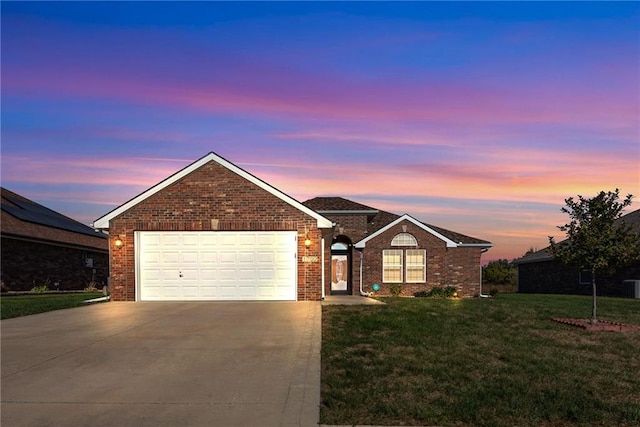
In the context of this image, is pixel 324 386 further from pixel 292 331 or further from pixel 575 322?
pixel 575 322

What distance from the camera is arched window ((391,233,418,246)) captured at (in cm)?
2538

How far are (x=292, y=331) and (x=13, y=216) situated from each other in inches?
862

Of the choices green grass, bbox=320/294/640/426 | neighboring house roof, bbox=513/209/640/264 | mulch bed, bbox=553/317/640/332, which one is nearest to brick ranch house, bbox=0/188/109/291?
green grass, bbox=320/294/640/426

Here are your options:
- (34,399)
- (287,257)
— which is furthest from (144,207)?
(34,399)

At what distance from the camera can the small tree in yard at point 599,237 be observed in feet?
39.8

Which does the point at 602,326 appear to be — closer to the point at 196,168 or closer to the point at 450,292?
the point at 196,168

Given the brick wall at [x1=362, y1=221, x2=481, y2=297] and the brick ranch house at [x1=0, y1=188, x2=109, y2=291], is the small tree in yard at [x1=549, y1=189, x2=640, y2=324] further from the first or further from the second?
the brick ranch house at [x1=0, y1=188, x2=109, y2=291]

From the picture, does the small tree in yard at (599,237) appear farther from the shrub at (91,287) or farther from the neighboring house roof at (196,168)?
the shrub at (91,287)

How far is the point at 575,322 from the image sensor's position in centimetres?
1191

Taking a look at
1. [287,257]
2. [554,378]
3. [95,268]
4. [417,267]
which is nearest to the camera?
[554,378]

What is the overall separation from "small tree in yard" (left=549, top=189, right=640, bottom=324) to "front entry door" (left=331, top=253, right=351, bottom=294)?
15922 millimetres

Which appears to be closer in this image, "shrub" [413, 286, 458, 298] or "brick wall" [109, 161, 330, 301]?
"brick wall" [109, 161, 330, 301]

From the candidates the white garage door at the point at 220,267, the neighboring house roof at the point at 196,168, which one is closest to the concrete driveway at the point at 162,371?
the white garage door at the point at 220,267

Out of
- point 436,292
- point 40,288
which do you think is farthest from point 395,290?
point 40,288
